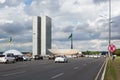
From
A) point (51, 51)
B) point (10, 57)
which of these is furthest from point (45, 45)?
point (10, 57)

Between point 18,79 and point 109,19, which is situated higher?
point 109,19

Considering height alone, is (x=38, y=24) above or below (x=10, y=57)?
above

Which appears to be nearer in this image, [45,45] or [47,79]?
[47,79]

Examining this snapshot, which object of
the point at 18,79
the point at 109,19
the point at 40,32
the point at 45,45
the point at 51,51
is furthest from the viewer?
the point at 51,51

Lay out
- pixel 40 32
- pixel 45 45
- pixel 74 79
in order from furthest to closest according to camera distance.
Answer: pixel 45 45 → pixel 40 32 → pixel 74 79

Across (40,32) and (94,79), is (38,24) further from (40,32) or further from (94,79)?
(94,79)

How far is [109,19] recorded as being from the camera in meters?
61.6

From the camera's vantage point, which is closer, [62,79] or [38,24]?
[62,79]

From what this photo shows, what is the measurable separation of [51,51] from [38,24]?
3670 cm

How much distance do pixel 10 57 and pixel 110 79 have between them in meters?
42.6

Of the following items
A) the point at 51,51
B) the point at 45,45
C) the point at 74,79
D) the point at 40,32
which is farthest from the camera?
the point at 51,51

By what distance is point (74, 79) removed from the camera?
2414cm

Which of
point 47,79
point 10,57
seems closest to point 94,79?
point 47,79

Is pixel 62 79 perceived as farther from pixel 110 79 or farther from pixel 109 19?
pixel 109 19
